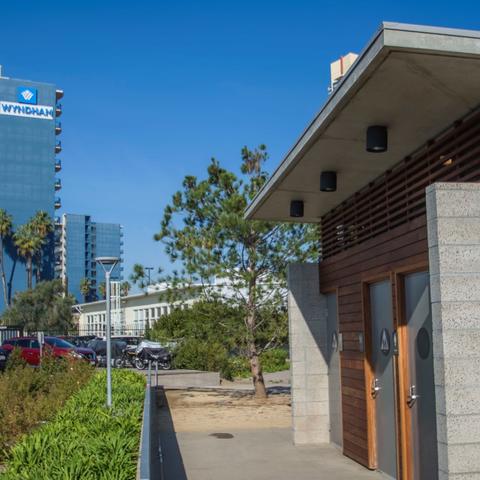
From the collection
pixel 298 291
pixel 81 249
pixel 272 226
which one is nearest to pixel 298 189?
pixel 298 291

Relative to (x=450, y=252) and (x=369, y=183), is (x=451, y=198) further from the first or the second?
(x=369, y=183)

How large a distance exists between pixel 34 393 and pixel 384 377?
1045 cm

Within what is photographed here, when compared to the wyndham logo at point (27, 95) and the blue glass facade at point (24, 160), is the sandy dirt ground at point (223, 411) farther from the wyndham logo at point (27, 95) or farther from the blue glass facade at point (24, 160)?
the wyndham logo at point (27, 95)

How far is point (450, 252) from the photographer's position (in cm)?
543

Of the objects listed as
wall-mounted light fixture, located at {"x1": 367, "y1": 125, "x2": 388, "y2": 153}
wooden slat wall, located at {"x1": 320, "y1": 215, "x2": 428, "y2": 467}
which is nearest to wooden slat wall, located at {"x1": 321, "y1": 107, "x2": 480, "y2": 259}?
wooden slat wall, located at {"x1": 320, "y1": 215, "x2": 428, "y2": 467}

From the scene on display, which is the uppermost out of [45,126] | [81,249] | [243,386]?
[45,126]

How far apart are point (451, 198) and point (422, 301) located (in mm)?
2332

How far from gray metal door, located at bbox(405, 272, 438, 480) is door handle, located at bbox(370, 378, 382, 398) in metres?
1.11

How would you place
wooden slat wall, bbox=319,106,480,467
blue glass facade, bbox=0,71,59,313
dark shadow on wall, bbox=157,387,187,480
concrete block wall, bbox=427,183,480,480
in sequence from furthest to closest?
blue glass facade, bbox=0,71,59,313, dark shadow on wall, bbox=157,387,187,480, wooden slat wall, bbox=319,106,480,467, concrete block wall, bbox=427,183,480,480

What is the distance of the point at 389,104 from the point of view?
22.0 feet

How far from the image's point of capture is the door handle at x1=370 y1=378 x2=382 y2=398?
354 inches

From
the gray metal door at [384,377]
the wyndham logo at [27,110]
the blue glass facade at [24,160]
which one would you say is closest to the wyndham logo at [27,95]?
the blue glass facade at [24,160]

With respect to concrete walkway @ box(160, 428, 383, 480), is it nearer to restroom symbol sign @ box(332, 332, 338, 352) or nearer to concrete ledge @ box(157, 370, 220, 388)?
restroom symbol sign @ box(332, 332, 338, 352)

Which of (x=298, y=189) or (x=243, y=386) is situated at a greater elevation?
(x=298, y=189)
